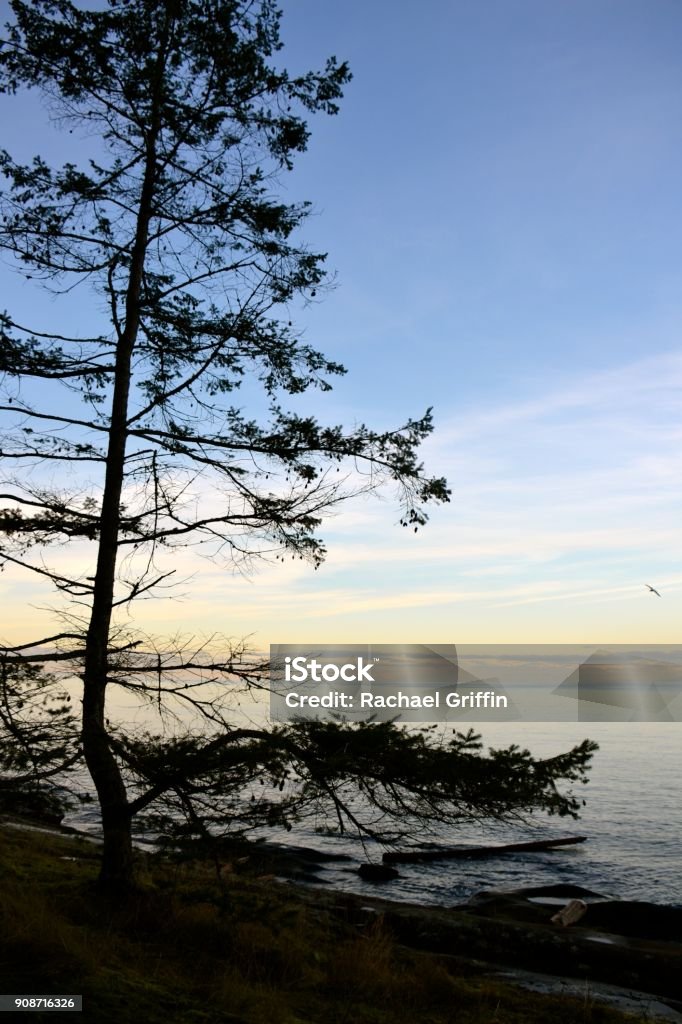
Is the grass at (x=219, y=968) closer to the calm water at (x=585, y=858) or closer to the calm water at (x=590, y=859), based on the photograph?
the calm water at (x=585, y=858)

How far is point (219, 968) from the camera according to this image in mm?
8078

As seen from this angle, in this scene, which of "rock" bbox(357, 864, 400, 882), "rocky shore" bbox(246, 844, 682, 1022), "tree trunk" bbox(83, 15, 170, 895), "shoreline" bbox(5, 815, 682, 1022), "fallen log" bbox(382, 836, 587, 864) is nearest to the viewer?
"tree trunk" bbox(83, 15, 170, 895)

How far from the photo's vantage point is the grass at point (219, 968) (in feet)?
21.8

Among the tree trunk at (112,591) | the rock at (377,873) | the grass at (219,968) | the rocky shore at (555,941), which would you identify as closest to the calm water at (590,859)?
the rock at (377,873)

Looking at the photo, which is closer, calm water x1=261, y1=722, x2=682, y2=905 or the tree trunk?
the tree trunk

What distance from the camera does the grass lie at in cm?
664

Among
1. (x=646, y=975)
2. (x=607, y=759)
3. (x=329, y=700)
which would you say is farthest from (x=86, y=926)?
(x=607, y=759)

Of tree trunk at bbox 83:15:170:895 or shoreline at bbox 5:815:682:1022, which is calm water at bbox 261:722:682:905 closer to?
shoreline at bbox 5:815:682:1022

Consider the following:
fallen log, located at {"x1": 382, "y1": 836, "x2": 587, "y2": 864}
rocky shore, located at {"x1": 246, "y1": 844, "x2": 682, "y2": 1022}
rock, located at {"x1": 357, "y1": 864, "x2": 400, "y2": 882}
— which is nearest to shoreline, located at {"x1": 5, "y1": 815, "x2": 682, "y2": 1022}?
rocky shore, located at {"x1": 246, "y1": 844, "x2": 682, "y2": 1022}

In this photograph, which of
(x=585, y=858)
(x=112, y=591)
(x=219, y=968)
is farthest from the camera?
(x=585, y=858)

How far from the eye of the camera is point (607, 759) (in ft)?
199

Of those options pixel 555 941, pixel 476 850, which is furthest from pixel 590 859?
pixel 555 941

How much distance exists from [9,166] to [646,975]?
588 inches

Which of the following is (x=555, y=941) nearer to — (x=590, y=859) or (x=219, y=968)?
(x=219, y=968)
